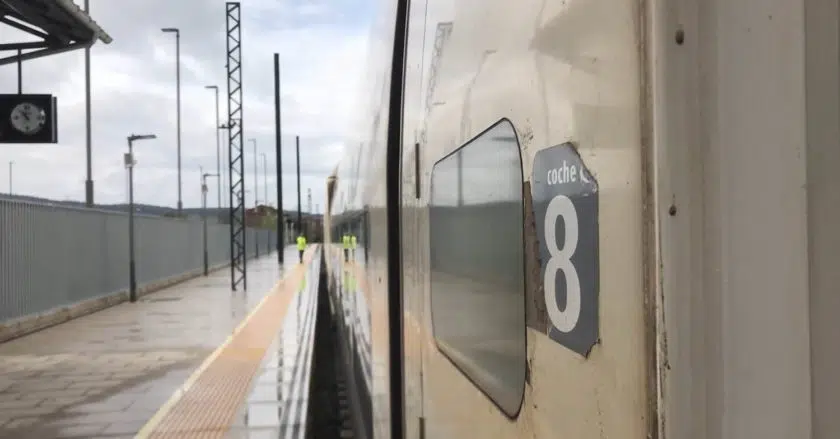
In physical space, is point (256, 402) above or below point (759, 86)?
below

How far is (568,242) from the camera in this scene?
1.29m

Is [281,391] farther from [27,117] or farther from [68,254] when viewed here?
[68,254]

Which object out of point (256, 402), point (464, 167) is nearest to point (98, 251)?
point (256, 402)

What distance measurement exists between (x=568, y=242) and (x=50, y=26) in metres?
8.96

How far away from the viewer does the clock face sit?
421 inches

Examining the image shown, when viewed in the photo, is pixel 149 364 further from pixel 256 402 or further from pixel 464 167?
pixel 464 167

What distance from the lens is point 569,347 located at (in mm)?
1290

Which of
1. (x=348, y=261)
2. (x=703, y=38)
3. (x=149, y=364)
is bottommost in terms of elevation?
(x=149, y=364)

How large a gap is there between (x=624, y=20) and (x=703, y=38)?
5.4 inches

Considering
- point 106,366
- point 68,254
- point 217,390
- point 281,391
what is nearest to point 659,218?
point 281,391

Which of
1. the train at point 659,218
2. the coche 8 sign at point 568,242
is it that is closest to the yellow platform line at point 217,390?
the train at point 659,218

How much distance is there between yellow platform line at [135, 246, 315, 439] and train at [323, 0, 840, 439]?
6072mm

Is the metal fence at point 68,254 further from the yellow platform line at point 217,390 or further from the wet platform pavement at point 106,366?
the yellow platform line at point 217,390

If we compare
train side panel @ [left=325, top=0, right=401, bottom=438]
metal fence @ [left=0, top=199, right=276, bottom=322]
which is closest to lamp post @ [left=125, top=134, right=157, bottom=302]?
metal fence @ [left=0, top=199, right=276, bottom=322]
